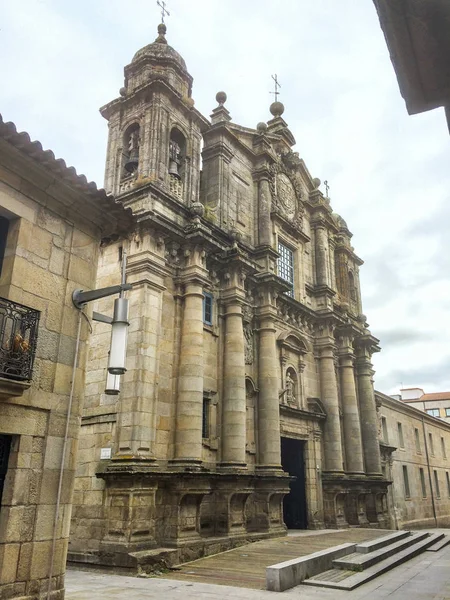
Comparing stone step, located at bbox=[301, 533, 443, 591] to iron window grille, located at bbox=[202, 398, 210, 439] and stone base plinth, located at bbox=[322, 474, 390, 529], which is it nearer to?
iron window grille, located at bbox=[202, 398, 210, 439]

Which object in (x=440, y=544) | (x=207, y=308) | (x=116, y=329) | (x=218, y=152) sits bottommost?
(x=440, y=544)

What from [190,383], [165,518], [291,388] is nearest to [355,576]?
[165,518]

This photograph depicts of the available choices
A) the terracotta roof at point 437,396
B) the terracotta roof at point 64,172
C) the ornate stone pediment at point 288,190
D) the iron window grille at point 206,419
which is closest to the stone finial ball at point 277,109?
the ornate stone pediment at point 288,190

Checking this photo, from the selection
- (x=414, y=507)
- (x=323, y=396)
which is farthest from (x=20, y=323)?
(x=414, y=507)

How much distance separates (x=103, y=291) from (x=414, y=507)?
31.2 metres

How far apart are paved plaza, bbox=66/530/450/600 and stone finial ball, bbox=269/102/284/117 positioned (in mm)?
20282

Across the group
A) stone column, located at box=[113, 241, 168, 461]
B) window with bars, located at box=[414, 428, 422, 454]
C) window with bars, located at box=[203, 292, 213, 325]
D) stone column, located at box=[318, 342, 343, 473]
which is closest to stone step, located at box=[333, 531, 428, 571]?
stone column, located at box=[113, 241, 168, 461]

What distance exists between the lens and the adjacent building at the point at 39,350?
6.90 meters

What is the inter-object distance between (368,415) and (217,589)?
1768 centimetres

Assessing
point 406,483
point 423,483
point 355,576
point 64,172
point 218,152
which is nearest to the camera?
point 64,172

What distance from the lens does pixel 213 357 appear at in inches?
673

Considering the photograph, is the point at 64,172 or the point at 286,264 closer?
the point at 64,172

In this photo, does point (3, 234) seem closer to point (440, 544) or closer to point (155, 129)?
point (155, 129)

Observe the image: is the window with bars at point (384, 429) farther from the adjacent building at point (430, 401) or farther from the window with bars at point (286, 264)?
the adjacent building at point (430, 401)
